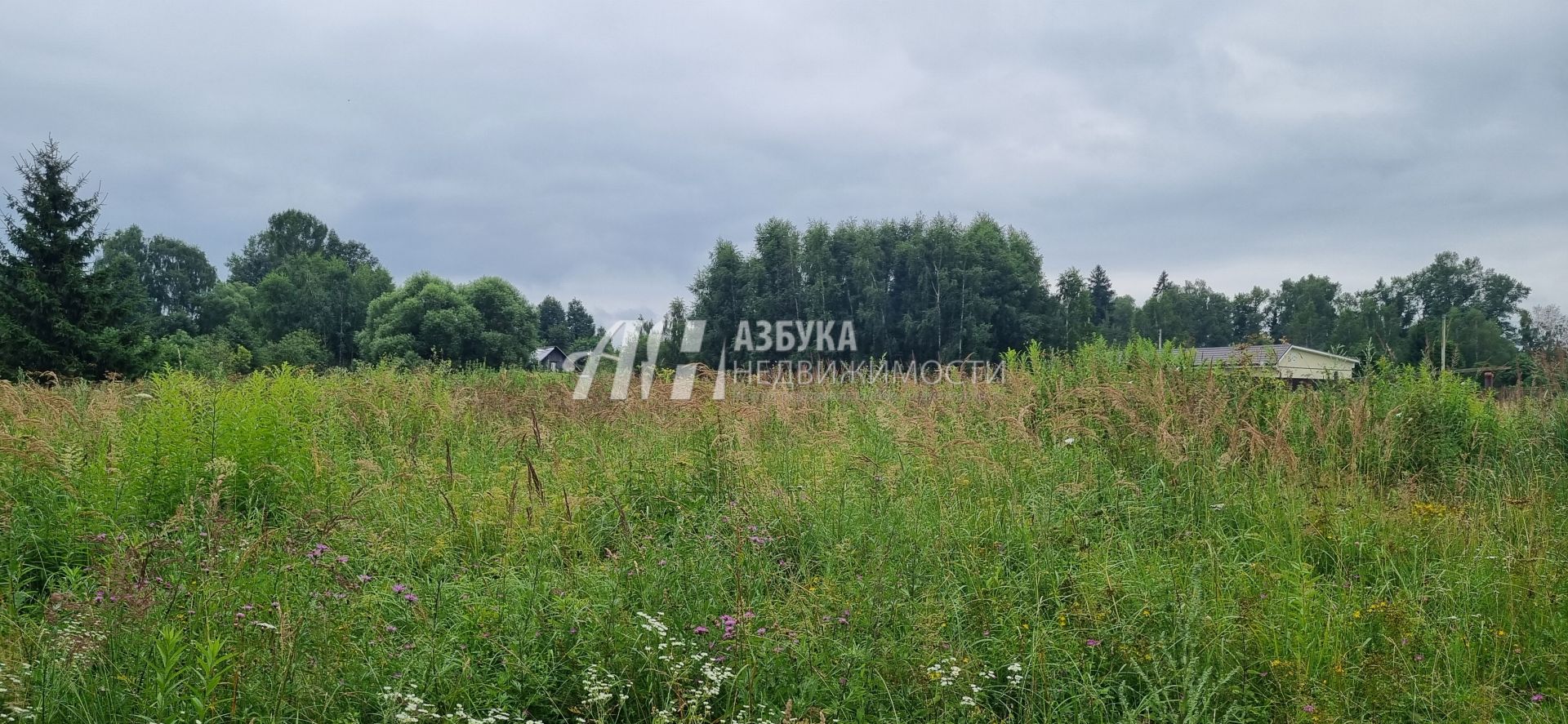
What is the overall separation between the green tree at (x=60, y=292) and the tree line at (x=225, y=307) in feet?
0.11

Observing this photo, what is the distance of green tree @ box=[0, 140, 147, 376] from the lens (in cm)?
2052

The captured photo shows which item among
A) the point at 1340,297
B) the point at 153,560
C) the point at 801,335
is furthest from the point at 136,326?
the point at 1340,297

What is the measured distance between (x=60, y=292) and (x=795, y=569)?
1035 inches

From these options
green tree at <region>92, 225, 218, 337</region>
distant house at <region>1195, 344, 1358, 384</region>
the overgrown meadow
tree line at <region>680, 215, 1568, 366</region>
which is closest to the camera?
the overgrown meadow

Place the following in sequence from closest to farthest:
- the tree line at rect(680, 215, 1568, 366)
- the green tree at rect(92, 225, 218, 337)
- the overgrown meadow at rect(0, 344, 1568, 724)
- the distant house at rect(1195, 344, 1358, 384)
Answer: the overgrown meadow at rect(0, 344, 1568, 724), the distant house at rect(1195, 344, 1358, 384), the tree line at rect(680, 215, 1568, 366), the green tree at rect(92, 225, 218, 337)

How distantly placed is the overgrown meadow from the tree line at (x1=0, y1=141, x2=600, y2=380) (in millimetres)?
5225

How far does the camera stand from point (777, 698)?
9.24ft

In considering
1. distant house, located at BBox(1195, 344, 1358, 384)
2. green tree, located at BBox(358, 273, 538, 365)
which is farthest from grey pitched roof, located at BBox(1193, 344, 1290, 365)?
green tree, located at BBox(358, 273, 538, 365)

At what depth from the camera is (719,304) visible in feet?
153

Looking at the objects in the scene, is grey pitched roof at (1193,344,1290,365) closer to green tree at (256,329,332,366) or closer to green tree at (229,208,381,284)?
green tree at (256,329,332,366)

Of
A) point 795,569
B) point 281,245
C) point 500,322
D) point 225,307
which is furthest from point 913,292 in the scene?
point 281,245

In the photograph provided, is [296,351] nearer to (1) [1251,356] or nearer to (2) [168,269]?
(2) [168,269]

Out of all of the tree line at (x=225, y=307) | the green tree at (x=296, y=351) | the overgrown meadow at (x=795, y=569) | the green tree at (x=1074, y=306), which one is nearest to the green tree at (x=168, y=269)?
the tree line at (x=225, y=307)

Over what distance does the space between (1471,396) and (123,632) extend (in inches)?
363
